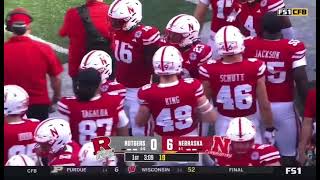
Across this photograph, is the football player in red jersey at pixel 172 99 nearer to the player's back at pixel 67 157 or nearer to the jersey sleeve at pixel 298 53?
the player's back at pixel 67 157

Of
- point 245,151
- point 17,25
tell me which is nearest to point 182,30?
point 245,151

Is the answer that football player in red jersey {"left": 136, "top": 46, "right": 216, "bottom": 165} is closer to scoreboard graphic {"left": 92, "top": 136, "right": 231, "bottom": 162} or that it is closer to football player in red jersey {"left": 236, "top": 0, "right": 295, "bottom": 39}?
scoreboard graphic {"left": 92, "top": 136, "right": 231, "bottom": 162}

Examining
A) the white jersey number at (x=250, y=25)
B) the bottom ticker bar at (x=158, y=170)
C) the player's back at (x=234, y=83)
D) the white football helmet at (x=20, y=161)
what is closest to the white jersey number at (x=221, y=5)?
the white jersey number at (x=250, y=25)

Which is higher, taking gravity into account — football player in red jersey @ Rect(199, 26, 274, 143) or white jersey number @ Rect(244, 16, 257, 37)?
white jersey number @ Rect(244, 16, 257, 37)

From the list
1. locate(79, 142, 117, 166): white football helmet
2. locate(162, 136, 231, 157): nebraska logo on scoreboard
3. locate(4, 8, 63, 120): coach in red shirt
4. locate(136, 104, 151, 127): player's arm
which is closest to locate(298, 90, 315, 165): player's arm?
locate(162, 136, 231, 157): nebraska logo on scoreboard

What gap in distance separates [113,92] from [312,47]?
926 mm

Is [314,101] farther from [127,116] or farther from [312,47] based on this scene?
[127,116]

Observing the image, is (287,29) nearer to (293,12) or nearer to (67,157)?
(293,12)

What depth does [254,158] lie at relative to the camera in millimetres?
4004

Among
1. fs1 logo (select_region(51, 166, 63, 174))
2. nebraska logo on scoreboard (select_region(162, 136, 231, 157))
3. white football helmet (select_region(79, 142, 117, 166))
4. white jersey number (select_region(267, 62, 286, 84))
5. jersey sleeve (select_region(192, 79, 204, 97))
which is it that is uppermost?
white jersey number (select_region(267, 62, 286, 84))

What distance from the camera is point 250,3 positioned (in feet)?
14.0

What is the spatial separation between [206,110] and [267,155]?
36cm

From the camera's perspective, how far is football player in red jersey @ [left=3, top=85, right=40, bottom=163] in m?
4.04

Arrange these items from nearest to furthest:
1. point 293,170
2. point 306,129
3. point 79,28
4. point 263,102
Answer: point 293,170 → point 306,129 → point 263,102 → point 79,28
